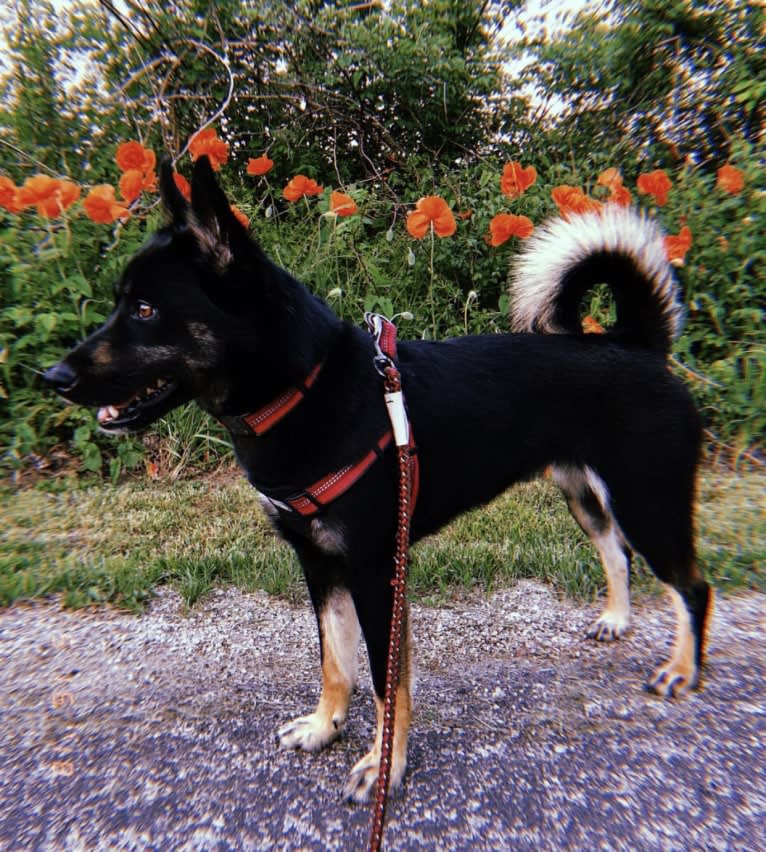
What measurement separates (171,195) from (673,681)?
7.37 feet

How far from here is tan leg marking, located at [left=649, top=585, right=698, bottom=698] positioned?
2.03 metres

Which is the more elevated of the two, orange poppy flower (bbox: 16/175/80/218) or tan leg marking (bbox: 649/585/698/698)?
orange poppy flower (bbox: 16/175/80/218)

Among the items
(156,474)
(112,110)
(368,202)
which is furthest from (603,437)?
(112,110)

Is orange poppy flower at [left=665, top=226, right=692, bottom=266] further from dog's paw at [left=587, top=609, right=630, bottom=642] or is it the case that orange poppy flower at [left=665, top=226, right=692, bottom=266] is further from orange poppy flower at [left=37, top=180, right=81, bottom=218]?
orange poppy flower at [left=37, top=180, right=81, bottom=218]

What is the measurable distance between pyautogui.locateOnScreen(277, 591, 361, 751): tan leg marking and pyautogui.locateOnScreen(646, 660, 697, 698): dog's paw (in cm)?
105

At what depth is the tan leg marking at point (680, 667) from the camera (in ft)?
6.66

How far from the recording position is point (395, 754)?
5.63 feet

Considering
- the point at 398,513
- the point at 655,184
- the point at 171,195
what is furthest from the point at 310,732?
the point at 655,184

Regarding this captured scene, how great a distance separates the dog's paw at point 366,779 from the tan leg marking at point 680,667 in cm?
96

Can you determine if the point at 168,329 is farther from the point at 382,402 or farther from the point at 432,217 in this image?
the point at 432,217

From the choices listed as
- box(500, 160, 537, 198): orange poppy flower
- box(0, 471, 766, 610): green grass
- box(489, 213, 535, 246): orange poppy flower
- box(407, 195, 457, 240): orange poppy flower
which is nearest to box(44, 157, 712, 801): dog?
box(0, 471, 766, 610): green grass

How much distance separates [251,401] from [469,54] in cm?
530

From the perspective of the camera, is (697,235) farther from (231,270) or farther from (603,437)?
(231,270)

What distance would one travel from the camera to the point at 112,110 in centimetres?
482
